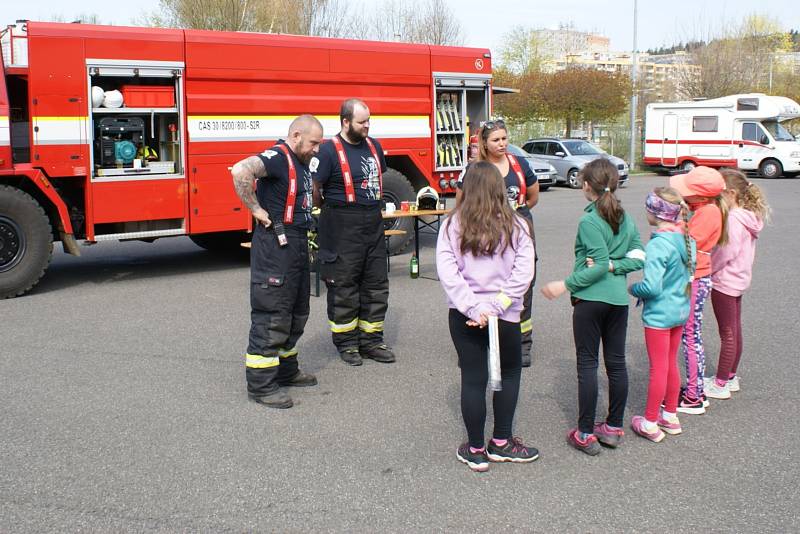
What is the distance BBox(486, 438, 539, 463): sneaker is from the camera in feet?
15.3

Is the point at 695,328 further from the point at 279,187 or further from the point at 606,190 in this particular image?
the point at 279,187

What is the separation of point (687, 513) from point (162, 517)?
2.47 metres

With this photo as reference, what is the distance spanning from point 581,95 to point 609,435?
31.2 metres

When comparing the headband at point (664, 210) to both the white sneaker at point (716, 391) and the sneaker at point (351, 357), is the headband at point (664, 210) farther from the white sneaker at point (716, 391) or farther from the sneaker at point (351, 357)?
the sneaker at point (351, 357)

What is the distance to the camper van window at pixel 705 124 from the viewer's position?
29.6 m

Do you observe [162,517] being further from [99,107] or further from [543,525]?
[99,107]

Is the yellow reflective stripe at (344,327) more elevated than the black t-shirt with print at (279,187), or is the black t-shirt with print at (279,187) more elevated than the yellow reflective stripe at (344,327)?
the black t-shirt with print at (279,187)

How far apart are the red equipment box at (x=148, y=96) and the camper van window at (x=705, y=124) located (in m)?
23.9

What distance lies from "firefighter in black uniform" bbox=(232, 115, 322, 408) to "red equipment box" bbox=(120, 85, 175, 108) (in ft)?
15.3

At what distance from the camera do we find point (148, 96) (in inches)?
386

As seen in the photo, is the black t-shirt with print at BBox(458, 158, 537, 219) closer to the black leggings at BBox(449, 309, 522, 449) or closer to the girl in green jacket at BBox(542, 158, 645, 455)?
the girl in green jacket at BBox(542, 158, 645, 455)

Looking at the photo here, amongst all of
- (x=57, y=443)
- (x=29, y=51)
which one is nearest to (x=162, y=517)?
(x=57, y=443)

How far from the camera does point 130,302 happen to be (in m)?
9.05

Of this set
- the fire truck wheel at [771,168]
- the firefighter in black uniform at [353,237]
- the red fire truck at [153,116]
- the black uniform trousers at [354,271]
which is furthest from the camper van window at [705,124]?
the black uniform trousers at [354,271]
